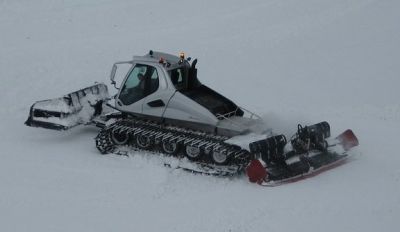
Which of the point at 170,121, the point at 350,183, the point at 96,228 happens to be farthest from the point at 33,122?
the point at 350,183

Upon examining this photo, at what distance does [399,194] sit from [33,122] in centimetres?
824

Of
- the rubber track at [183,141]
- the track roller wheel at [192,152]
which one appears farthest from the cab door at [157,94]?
the track roller wheel at [192,152]

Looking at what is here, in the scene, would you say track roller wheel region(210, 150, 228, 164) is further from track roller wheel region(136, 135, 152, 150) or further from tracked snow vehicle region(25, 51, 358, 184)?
track roller wheel region(136, 135, 152, 150)

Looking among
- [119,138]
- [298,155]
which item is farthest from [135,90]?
[298,155]

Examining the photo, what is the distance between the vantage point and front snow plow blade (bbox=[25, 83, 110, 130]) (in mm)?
13766

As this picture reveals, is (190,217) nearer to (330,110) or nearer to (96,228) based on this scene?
(96,228)

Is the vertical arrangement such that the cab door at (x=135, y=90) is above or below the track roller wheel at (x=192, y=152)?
above

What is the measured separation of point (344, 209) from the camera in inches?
397

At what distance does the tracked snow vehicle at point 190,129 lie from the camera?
1168cm

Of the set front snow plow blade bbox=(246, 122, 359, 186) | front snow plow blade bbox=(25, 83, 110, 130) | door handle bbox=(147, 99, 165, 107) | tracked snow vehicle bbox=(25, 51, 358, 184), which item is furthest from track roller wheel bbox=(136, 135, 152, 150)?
front snow plow blade bbox=(246, 122, 359, 186)

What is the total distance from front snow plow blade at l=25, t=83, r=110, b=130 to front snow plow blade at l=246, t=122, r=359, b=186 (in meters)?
4.65

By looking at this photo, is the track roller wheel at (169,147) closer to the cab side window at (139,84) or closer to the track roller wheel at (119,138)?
the track roller wheel at (119,138)

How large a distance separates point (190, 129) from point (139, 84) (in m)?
1.62

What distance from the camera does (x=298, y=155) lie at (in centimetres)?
1223
